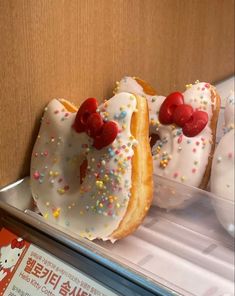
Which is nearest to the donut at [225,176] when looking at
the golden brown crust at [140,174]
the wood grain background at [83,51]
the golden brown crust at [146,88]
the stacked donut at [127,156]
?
the stacked donut at [127,156]

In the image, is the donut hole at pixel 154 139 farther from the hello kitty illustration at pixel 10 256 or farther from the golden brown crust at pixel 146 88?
the hello kitty illustration at pixel 10 256

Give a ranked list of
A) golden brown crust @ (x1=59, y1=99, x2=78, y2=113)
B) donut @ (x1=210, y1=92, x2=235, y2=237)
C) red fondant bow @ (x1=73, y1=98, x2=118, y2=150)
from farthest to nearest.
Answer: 1. golden brown crust @ (x1=59, y1=99, x2=78, y2=113)
2. red fondant bow @ (x1=73, y1=98, x2=118, y2=150)
3. donut @ (x1=210, y1=92, x2=235, y2=237)

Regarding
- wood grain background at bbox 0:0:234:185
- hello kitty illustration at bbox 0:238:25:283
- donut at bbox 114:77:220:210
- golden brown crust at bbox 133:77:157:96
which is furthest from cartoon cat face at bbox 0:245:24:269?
golden brown crust at bbox 133:77:157:96

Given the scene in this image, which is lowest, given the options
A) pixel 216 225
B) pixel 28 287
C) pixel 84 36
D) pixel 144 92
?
pixel 28 287

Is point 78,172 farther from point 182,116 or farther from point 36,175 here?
point 182,116

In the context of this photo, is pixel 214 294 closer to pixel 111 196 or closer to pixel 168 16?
pixel 111 196

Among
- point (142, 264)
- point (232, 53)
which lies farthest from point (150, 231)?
point (232, 53)

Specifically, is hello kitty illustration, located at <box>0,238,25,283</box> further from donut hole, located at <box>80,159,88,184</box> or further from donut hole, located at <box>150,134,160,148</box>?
donut hole, located at <box>150,134,160,148</box>
